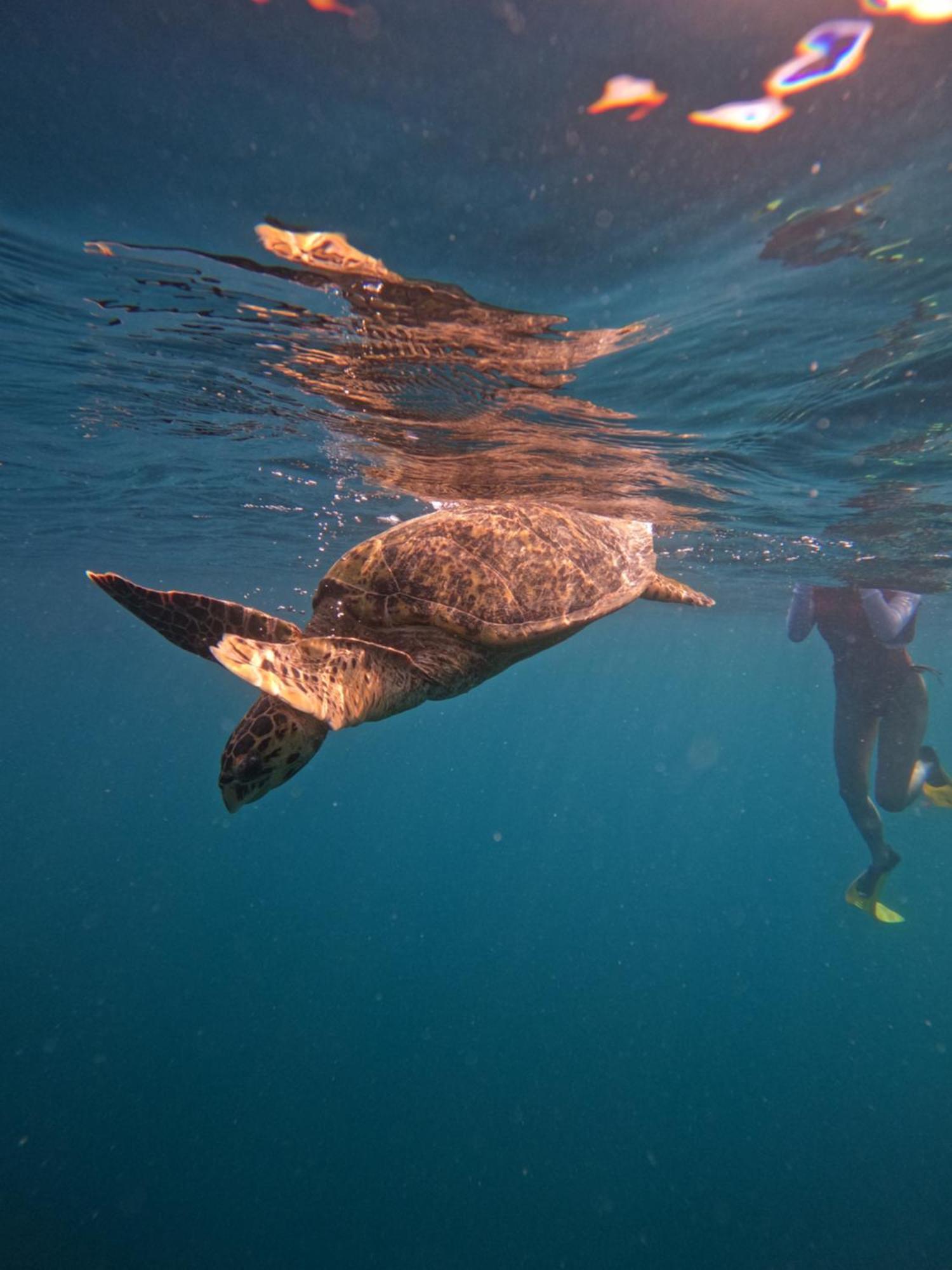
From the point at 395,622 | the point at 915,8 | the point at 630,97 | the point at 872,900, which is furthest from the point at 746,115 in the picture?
the point at 872,900

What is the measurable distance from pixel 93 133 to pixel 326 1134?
23751mm

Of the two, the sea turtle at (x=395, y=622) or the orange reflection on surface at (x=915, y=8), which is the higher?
the orange reflection on surface at (x=915, y=8)

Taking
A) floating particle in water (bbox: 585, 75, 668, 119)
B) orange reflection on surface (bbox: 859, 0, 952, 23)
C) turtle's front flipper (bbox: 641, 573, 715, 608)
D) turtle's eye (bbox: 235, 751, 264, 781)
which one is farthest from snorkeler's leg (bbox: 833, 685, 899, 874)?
turtle's eye (bbox: 235, 751, 264, 781)

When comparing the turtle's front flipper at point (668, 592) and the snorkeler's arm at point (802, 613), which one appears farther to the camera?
the snorkeler's arm at point (802, 613)

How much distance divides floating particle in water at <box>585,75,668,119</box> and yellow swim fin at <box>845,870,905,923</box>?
54.1 feet

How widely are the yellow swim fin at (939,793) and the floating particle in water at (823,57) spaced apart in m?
17.2

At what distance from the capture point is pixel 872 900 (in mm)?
14867

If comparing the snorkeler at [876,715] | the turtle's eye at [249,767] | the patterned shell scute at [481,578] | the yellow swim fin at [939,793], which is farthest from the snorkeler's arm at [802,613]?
the turtle's eye at [249,767]

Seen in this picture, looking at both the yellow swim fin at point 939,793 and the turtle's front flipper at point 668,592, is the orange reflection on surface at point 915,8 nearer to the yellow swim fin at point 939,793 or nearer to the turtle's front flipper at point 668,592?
the turtle's front flipper at point 668,592

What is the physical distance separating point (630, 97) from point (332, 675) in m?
4.86

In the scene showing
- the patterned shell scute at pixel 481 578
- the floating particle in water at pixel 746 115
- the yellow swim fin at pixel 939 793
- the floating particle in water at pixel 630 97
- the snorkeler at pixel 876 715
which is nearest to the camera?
the floating particle in water at pixel 630 97

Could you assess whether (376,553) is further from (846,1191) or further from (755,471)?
(846,1191)

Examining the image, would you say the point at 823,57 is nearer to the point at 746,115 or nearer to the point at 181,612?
the point at 746,115

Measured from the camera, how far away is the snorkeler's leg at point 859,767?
1410 centimetres
